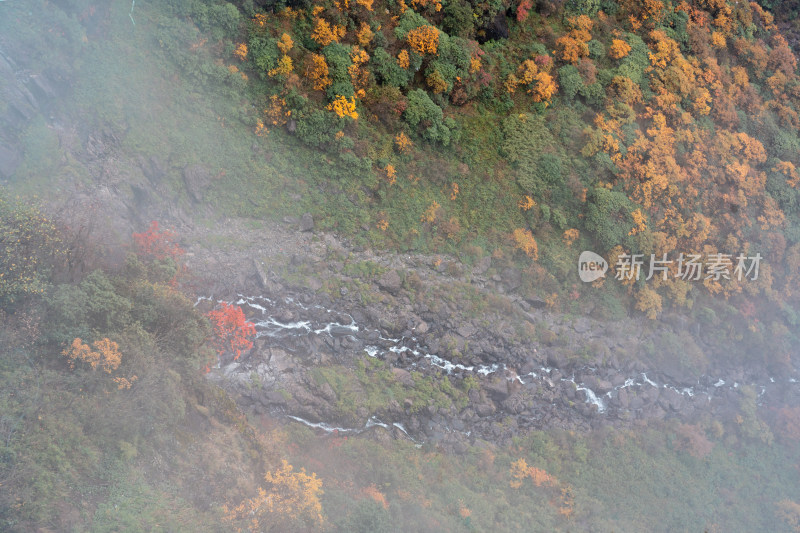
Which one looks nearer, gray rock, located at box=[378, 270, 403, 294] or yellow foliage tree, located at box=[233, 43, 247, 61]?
yellow foliage tree, located at box=[233, 43, 247, 61]

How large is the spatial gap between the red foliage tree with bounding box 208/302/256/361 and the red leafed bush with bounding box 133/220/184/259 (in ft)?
10.4

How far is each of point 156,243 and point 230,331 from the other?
16.4 ft

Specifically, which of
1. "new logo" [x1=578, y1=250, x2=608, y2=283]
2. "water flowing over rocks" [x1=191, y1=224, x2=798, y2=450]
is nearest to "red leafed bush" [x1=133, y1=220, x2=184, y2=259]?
"water flowing over rocks" [x1=191, y1=224, x2=798, y2=450]

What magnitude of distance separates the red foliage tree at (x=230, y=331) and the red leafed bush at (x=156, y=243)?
10.4 feet

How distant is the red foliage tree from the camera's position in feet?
71.4

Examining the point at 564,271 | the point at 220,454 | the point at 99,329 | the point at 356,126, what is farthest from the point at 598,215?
the point at 99,329

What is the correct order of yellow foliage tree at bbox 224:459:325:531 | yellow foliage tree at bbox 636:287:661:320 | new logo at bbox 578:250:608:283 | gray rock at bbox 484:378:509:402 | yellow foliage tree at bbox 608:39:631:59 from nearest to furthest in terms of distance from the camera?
yellow foliage tree at bbox 224:459:325:531 < gray rock at bbox 484:378:509:402 < new logo at bbox 578:250:608:283 < yellow foliage tree at bbox 636:287:661:320 < yellow foliage tree at bbox 608:39:631:59

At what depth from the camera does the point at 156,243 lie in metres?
22.3

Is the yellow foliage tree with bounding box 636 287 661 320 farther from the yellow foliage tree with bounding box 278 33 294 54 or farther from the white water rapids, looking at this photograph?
the yellow foliage tree with bounding box 278 33 294 54

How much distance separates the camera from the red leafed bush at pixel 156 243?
21859 mm

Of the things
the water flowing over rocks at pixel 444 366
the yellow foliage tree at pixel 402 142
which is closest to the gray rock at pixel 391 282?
the water flowing over rocks at pixel 444 366

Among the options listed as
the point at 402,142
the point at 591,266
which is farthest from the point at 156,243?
the point at 591,266

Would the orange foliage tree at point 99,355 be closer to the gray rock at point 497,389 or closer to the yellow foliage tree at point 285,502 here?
the yellow foliage tree at point 285,502

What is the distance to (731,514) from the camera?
87.3 ft
